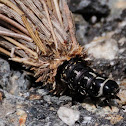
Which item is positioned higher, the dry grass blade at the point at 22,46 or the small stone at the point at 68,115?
the dry grass blade at the point at 22,46

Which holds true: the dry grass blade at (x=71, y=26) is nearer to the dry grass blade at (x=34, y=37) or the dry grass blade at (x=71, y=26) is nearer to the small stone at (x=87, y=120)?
the dry grass blade at (x=34, y=37)

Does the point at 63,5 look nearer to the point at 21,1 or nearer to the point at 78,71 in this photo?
the point at 21,1

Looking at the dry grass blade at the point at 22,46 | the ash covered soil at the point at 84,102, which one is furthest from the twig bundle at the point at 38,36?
the ash covered soil at the point at 84,102

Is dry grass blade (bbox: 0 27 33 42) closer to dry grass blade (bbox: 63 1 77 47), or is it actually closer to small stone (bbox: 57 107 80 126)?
dry grass blade (bbox: 63 1 77 47)

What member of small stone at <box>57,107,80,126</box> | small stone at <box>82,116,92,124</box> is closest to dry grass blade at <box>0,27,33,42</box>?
small stone at <box>57,107,80,126</box>

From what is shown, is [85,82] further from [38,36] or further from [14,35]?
[14,35]

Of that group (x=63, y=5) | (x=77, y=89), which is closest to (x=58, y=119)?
(x=77, y=89)

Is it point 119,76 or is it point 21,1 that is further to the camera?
point 119,76
